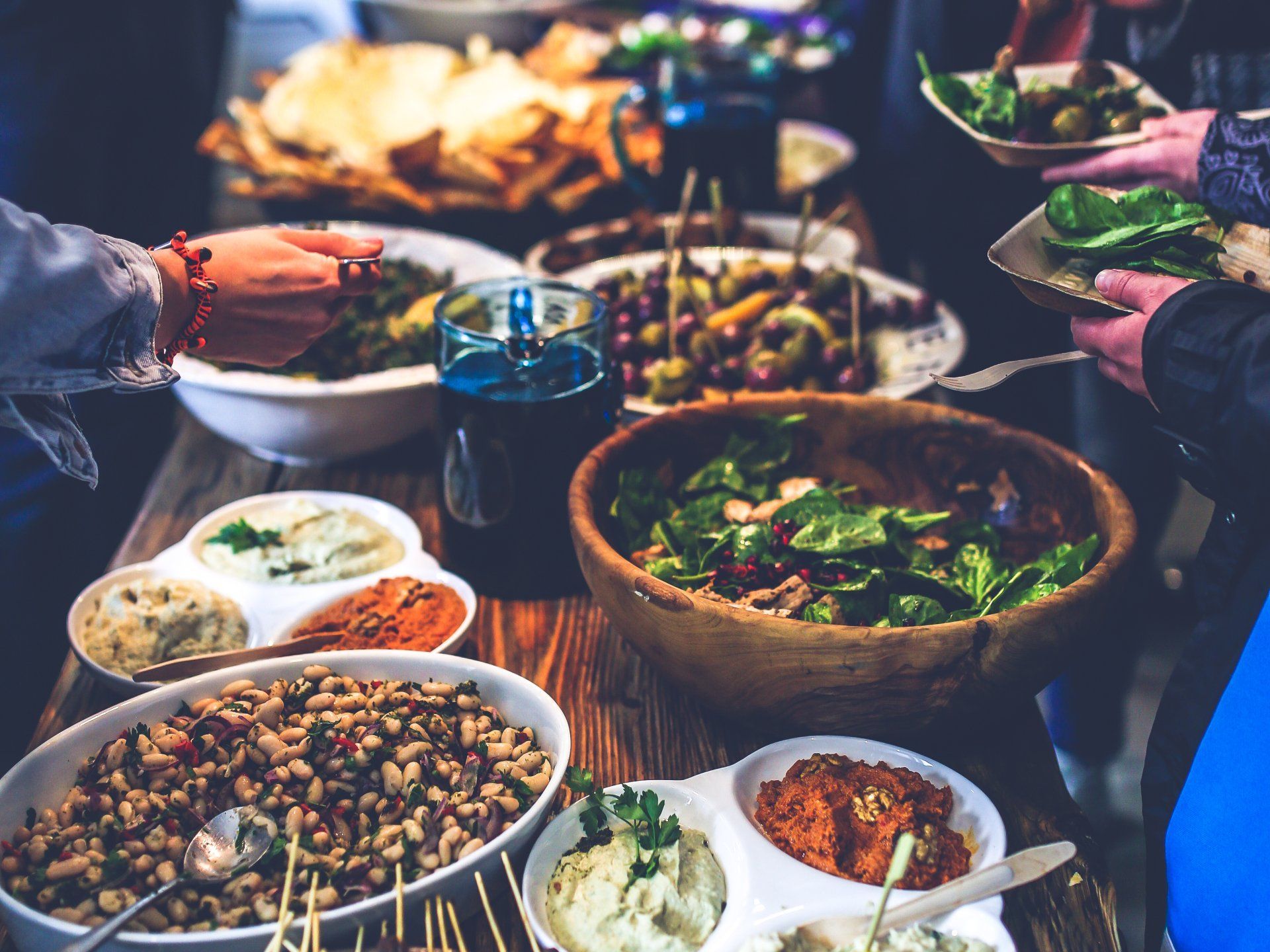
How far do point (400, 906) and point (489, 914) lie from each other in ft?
0.27

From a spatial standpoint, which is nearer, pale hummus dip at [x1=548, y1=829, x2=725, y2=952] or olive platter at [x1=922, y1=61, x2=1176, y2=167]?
pale hummus dip at [x1=548, y1=829, x2=725, y2=952]

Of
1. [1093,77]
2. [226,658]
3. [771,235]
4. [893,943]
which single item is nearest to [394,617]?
[226,658]

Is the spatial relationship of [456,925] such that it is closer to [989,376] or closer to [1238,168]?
[989,376]

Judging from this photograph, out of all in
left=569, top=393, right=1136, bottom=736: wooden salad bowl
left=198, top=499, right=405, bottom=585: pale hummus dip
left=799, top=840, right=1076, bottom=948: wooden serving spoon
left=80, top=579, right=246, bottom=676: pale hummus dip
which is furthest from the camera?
left=198, top=499, right=405, bottom=585: pale hummus dip

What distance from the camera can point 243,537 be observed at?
1.39 m

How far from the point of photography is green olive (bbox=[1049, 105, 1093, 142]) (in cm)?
154

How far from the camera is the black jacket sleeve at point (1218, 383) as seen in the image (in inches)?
35.3

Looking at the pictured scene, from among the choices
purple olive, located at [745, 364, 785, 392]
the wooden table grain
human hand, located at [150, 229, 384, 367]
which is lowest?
the wooden table grain

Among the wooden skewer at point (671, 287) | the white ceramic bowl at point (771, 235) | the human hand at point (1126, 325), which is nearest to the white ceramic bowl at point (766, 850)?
the human hand at point (1126, 325)

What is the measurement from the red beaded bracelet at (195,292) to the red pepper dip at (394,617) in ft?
1.26

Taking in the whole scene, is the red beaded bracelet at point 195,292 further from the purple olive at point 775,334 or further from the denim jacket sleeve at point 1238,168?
the denim jacket sleeve at point 1238,168

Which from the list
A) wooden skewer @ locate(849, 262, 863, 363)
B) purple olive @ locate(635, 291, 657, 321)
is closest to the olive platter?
wooden skewer @ locate(849, 262, 863, 363)

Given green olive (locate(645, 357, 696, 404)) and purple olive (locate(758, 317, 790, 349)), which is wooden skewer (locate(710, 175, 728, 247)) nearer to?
purple olive (locate(758, 317, 790, 349))

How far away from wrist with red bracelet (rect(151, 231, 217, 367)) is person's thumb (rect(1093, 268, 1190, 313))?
3.30 ft
